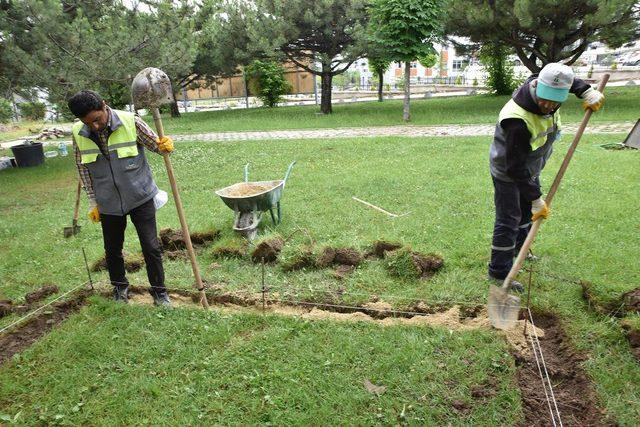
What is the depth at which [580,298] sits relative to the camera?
3.59m

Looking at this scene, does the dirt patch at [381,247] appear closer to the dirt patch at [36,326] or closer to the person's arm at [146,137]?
the person's arm at [146,137]

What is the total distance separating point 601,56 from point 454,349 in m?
50.6

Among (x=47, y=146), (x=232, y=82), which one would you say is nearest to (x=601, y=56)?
(x=232, y=82)

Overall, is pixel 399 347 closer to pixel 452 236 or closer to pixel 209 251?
pixel 452 236

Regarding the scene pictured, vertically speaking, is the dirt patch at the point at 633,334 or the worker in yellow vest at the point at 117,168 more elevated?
the worker in yellow vest at the point at 117,168

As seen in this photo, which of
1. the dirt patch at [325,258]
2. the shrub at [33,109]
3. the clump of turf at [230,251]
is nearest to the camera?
the dirt patch at [325,258]

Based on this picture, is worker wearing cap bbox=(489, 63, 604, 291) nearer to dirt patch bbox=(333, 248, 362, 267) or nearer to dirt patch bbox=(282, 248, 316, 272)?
dirt patch bbox=(333, 248, 362, 267)

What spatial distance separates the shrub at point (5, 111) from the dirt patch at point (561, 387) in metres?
9.35

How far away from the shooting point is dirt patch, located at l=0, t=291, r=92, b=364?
Answer: 137 inches

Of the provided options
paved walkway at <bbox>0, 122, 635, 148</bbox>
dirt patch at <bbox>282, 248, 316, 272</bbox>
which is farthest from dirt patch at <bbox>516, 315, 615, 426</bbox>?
paved walkway at <bbox>0, 122, 635, 148</bbox>

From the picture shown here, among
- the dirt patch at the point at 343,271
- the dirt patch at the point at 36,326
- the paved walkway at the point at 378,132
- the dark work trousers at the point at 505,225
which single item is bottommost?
the dirt patch at the point at 36,326

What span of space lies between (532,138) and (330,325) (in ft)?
6.61

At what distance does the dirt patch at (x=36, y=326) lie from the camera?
11.4 ft

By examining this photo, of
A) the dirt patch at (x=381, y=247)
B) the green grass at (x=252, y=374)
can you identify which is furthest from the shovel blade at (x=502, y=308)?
the dirt patch at (x=381, y=247)
